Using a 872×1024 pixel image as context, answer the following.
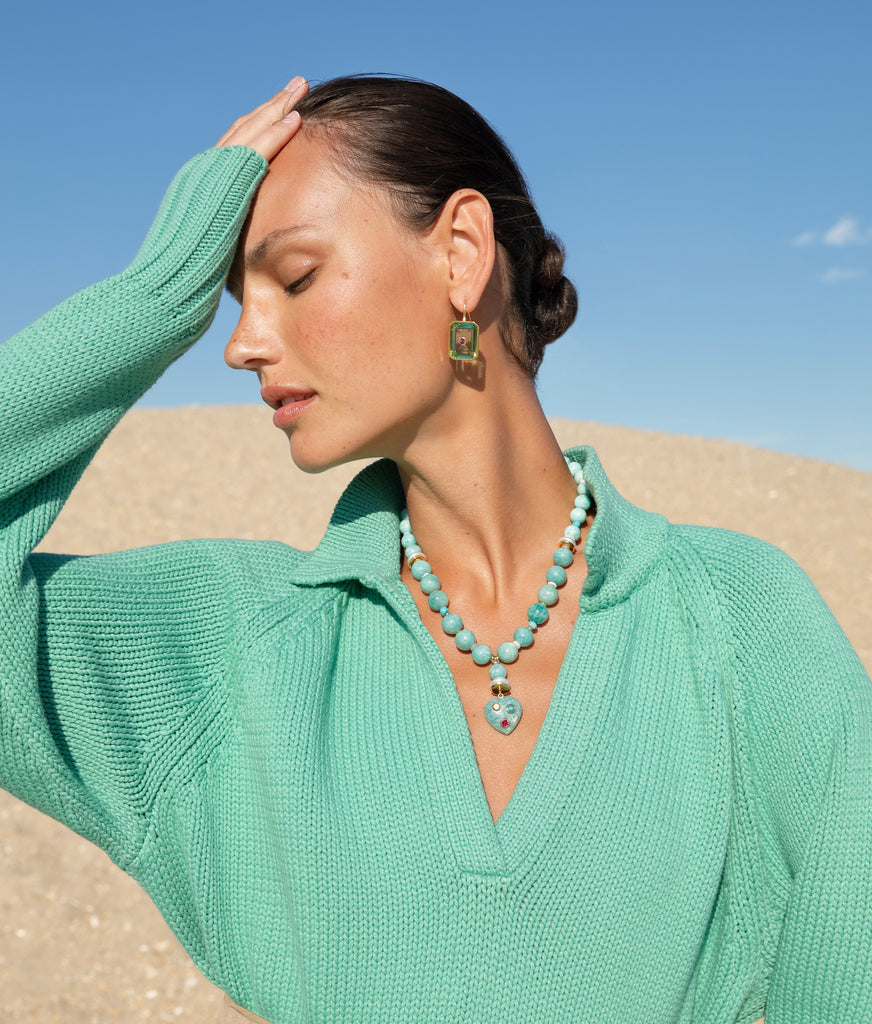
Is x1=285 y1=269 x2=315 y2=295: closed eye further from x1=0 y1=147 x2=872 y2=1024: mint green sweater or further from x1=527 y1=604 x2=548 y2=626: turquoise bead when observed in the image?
x1=527 y1=604 x2=548 y2=626: turquoise bead

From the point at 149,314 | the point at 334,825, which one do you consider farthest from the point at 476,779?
the point at 149,314

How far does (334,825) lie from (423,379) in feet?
2.68

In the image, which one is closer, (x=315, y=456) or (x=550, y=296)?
(x=315, y=456)

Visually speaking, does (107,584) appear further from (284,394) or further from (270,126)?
(270,126)

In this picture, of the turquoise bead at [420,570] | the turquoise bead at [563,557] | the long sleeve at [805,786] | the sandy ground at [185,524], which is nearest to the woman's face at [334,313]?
the turquoise bead at [420,570]

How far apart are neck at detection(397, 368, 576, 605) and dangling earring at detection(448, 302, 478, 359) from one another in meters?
0.10

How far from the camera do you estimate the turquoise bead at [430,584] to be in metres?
2.04

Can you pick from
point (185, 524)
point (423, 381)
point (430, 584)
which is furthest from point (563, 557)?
point (185, 524)

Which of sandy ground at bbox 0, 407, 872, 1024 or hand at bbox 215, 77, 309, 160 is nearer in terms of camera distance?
hand at bbox 215, 77, 309, 160

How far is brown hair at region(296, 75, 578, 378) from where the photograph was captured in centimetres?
186

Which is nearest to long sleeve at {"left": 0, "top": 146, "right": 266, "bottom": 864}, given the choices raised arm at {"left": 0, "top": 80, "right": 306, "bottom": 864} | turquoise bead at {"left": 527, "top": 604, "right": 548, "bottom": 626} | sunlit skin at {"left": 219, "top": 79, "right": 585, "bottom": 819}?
raised arm at {"left": 0, "top": 80, "right": 306, "bottom": 864}

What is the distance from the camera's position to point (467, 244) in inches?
75.4

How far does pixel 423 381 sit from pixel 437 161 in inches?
17.9

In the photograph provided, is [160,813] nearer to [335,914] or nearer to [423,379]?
[335,914]
